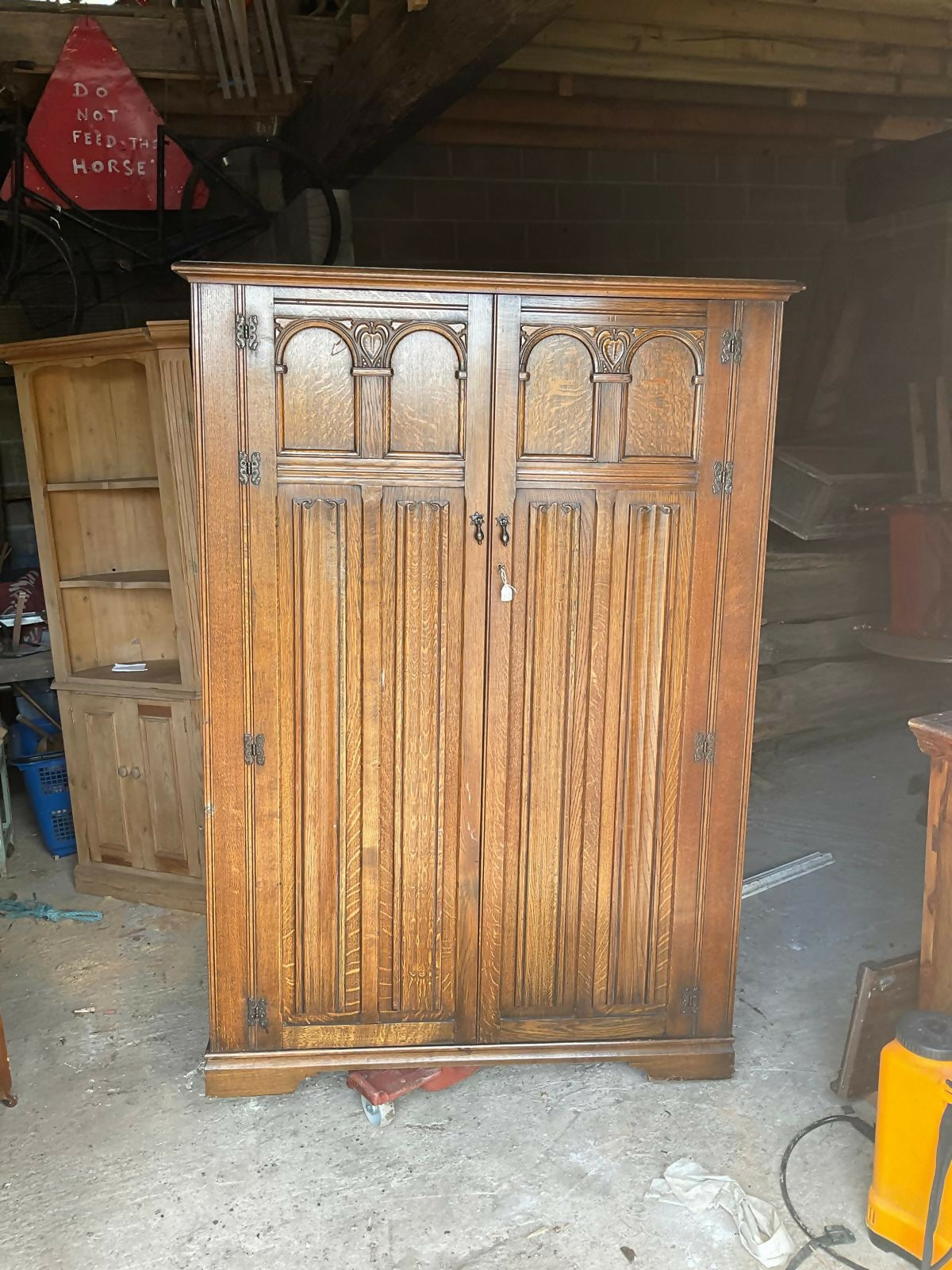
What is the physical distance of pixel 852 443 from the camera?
4969 mm

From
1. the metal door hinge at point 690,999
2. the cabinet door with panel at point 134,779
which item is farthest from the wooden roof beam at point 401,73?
the metal door hinge at point 690,999

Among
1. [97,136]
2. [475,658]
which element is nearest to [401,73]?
[97,136]

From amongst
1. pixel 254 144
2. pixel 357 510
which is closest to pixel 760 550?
pixel 357 510

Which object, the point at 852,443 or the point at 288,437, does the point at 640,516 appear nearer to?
the point at 288,437

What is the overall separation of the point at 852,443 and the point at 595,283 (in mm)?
3400

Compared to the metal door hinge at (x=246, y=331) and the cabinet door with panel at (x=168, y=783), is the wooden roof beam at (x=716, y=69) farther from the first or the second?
the cabinet door with panel at (x=168, y=783)

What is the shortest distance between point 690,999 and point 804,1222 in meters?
0.50

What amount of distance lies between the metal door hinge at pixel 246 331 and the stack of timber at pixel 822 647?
3043 millimetres

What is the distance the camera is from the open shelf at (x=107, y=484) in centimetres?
320

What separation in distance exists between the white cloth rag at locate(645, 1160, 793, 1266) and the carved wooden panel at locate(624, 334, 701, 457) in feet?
4.89

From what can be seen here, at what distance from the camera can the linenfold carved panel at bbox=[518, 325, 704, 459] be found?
2039 mm

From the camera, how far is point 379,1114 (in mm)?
2234

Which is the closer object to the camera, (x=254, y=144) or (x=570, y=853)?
(x=570, y=853)

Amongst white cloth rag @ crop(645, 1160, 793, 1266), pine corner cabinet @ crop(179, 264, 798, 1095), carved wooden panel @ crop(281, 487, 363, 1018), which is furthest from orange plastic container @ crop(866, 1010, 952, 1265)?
carved wooden panel @ crop(281, 487, 363, 1018)
